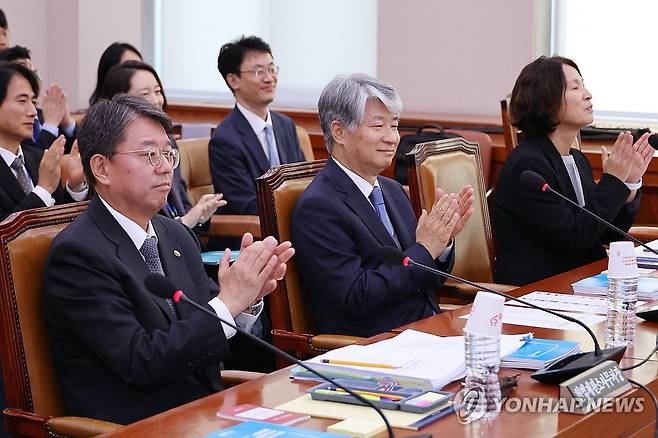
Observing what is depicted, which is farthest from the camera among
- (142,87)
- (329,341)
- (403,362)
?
(142,87)

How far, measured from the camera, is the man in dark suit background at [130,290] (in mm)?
2141

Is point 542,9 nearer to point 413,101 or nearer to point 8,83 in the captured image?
point 413,101

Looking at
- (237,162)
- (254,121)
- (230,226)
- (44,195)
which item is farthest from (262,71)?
(44,195)

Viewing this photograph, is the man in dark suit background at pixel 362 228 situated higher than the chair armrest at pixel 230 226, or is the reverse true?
the man in dark suit background at pixel 362 228

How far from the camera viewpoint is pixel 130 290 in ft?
7.30

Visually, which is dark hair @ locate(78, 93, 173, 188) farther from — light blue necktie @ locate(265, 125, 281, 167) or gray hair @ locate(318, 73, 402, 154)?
light blue necktie @ locate(265, 125, 281, 167)

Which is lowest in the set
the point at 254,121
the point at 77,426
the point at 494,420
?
the point at 77,426

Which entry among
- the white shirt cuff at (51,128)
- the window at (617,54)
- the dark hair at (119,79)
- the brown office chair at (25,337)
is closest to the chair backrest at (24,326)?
the brown office chair at (25,337)

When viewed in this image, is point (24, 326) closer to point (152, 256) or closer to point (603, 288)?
point (152, 256)

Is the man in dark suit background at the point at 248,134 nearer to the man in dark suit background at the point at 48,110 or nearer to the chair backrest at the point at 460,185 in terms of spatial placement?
the man in dark suit background at the point at 48,110

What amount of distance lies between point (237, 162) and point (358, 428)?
3.06 meters

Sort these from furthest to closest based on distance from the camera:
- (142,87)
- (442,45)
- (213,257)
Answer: (442,45) < (142,87) < (213,257)

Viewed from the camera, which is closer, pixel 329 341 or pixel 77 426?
pixel 77 426

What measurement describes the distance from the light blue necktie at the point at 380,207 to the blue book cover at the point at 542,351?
2.62ft
